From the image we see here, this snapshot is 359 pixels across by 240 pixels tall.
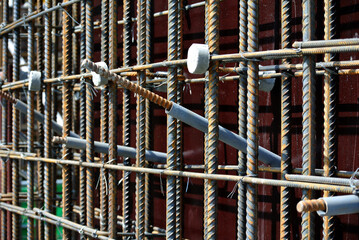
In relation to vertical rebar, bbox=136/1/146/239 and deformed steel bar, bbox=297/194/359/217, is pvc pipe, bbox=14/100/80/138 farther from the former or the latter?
deformed steel bar, bbox=297/194/359/217

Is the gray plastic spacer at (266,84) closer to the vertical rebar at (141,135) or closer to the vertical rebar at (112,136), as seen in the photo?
the vertical rebar at (141,135)

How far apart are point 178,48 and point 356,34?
104cm

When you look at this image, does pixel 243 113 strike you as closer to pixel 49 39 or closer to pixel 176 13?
pixel 176 13

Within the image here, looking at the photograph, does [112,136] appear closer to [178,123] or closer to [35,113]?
[178,123]

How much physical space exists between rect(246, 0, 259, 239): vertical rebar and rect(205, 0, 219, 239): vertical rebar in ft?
0.67

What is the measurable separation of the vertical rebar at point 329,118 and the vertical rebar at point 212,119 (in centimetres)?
55

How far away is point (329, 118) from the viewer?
2615 mm

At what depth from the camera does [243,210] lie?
8.71 feet

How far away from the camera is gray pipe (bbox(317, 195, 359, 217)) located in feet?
6.18

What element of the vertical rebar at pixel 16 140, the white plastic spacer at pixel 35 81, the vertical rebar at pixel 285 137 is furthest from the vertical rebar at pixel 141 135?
the vertical rebar at pixel 16 140

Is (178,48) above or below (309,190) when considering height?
above

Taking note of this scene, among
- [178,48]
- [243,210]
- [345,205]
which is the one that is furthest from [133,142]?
[345,205]

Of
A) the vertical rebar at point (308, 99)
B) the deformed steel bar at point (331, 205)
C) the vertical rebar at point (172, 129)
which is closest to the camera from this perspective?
the deformed steel bar at point (331, 205)

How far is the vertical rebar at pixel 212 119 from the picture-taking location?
102 inches
